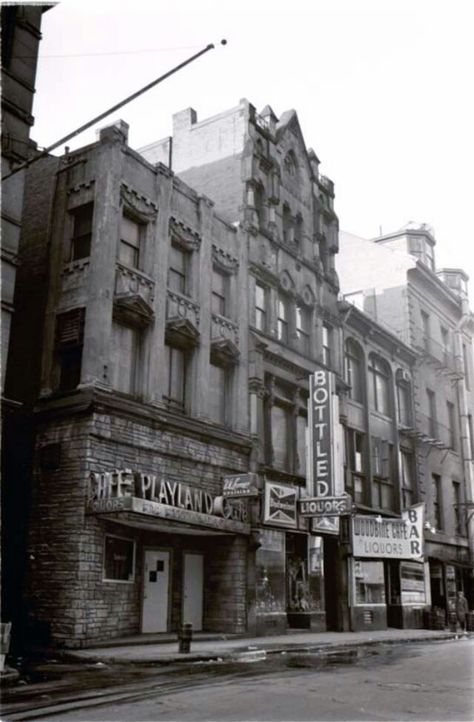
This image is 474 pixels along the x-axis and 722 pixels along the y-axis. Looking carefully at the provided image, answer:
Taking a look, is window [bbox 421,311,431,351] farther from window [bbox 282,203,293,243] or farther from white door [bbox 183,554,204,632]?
white door [bbox 183,554,204,632]

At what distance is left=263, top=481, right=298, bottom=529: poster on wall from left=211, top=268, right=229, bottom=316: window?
5951 millimetres

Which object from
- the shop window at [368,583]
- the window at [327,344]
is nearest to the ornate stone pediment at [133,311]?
the window at [327,344]

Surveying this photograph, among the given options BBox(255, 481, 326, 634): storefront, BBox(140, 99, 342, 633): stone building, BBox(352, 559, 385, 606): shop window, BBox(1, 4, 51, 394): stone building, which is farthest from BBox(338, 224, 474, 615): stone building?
BBox(1, 4, 51, 394): stone building

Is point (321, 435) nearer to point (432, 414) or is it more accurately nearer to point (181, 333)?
point (181, 333)

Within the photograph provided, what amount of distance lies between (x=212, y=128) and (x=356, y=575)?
59.6ft

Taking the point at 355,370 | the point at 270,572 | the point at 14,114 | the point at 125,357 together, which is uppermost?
the point at 14,114

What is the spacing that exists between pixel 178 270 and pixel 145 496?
27.2 ft

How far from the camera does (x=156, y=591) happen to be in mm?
20703


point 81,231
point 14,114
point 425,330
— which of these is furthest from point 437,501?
point 14,114

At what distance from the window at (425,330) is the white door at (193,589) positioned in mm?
21194

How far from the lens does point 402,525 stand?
104 feet

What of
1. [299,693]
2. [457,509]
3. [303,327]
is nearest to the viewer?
[299,693]

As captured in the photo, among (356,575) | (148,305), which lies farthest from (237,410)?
(356,575)

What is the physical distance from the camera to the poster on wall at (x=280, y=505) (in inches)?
949
